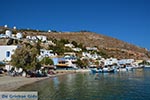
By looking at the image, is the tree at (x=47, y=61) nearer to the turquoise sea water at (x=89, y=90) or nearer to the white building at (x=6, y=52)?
the white building at (x=6, y=52)

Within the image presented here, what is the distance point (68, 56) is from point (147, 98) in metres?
80.6

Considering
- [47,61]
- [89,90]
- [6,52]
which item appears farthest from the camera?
[47,61]

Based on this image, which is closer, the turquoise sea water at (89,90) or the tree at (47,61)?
the turquoise sea water at (89,90)

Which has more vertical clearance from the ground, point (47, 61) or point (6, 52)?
point (6, 52)

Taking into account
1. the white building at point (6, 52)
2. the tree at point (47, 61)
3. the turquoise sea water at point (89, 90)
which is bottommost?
the turquoise sea water at point (89, 90)

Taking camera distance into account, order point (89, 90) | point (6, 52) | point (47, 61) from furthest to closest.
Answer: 1. point (47, 61)
2. point (6, 52)
3. point (89, 90)

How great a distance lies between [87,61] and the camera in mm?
128750

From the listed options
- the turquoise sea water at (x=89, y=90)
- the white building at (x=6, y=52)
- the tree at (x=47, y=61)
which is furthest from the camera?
the tree at (x=47, y=61)

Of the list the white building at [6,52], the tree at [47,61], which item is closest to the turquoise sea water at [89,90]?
the white building at [6,52]

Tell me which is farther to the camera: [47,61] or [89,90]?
[47,61]

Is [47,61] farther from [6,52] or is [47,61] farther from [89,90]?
[89,90]

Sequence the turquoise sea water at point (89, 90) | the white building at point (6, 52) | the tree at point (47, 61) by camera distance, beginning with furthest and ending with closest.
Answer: the tree at point (47, 61) → the white building at point (6, 52) → the turquoise sea water at point (89, 90)

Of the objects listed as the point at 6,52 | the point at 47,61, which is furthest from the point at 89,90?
the point at 47,61

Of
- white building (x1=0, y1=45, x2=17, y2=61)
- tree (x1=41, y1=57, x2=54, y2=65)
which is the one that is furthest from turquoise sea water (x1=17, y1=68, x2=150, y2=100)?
tree (x1=41, y1=57, x2=54, y2=65)
